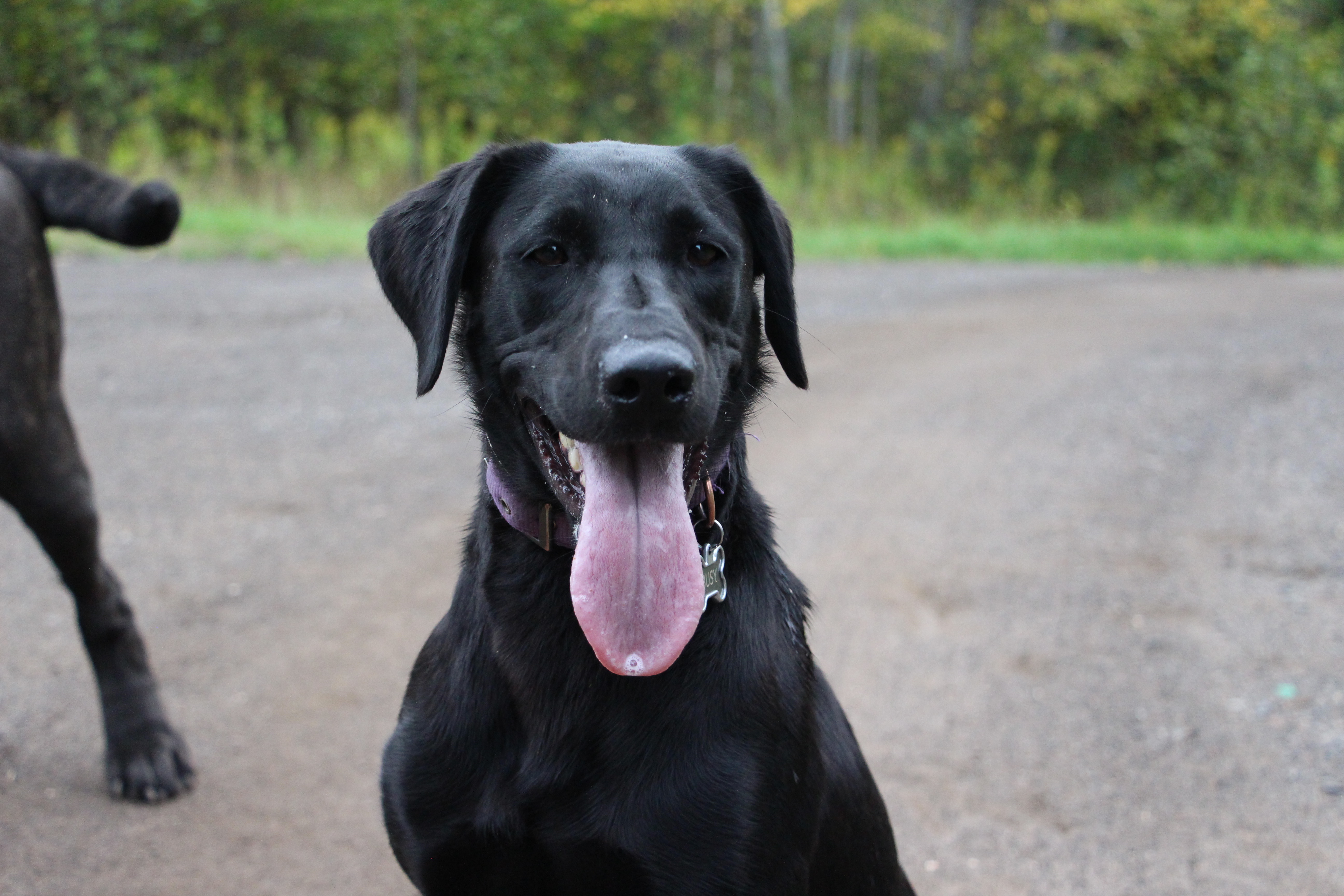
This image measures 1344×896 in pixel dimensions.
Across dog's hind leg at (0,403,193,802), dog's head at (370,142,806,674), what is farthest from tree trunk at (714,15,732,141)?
dog's head at (370,142,806,674)

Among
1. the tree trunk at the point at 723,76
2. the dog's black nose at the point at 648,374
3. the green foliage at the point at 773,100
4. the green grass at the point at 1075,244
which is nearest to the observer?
the dog's black nose at the point at 648,374

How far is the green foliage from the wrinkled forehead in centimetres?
1201

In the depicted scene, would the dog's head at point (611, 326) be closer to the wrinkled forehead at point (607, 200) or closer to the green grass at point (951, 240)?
the wrinkled forehead at point (607, 200)

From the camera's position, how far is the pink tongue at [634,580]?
215cm

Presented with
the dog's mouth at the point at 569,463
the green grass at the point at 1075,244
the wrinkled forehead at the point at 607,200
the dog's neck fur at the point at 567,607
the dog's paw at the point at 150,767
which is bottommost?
the green grass at the point at 1075,244

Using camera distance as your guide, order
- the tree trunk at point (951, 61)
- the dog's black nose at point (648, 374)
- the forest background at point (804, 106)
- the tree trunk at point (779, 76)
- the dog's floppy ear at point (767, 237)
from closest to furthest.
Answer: the dog's black nose at point (648, 374) → the dog's floppy ear at point (767, 237) → the forest background at point (804, 106) → the tree trunk at point (779, 76) → the tree trunk at point (951, 61)

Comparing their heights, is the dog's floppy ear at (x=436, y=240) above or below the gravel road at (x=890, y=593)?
above

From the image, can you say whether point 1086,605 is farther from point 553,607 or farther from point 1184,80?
point 1184,80

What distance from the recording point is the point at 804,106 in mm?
22859

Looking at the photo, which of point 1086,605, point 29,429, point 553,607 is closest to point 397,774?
point 553,607

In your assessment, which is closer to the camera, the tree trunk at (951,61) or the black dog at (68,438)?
the black dog at (68,438)

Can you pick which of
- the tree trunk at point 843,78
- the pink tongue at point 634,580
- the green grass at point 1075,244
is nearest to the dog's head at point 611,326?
the pink tongue at point 634,580

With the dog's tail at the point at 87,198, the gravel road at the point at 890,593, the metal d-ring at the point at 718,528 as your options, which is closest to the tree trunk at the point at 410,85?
the gravel road at the point at 890,593

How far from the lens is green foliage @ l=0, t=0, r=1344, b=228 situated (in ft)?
48.6
